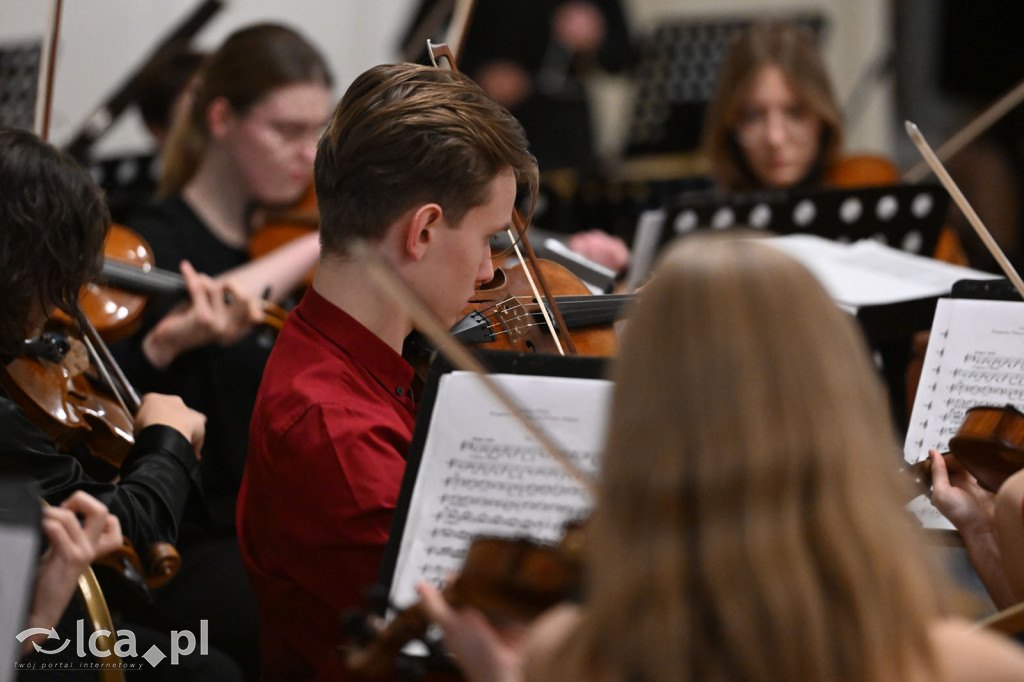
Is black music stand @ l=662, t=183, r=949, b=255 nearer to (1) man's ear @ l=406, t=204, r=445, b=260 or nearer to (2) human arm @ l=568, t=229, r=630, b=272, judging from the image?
(2) human arm @ l=568, t=229, r=630, b=272

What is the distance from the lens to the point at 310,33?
5.03 m

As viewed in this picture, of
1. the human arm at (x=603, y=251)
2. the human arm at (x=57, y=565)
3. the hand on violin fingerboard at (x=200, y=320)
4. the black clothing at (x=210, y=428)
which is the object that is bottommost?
the black clothing at (x=210, y=428)

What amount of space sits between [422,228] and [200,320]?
89 cm

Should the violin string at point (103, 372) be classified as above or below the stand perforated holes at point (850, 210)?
below

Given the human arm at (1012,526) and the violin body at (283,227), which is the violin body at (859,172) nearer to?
the violin body at (283,227)

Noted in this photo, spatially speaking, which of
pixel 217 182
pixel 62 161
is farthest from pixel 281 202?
pixel 62 161

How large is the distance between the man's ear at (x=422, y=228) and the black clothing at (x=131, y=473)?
448 millimetres

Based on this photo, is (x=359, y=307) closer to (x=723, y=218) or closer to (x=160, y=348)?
(x=160, y=348)

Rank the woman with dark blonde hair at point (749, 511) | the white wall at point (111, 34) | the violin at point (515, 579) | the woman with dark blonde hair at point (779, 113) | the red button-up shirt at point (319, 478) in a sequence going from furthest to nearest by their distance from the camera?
1. the white wall at point (111, 34)
2. the woman with dark blonde hair at point (779, 113)
3. the red button-up shirt at point (319, 478)
4. the violin at point (515, 579)
5. the woman with dark blonde hair at point (749, 511)

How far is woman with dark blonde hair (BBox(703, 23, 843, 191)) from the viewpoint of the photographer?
294 cm

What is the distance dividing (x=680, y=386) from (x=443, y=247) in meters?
0.61

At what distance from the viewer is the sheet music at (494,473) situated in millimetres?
1092

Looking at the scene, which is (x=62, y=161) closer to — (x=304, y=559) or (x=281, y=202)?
(x=304, y=559)

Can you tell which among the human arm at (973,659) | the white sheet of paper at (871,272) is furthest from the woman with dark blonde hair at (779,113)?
the human arm at (973,659)
